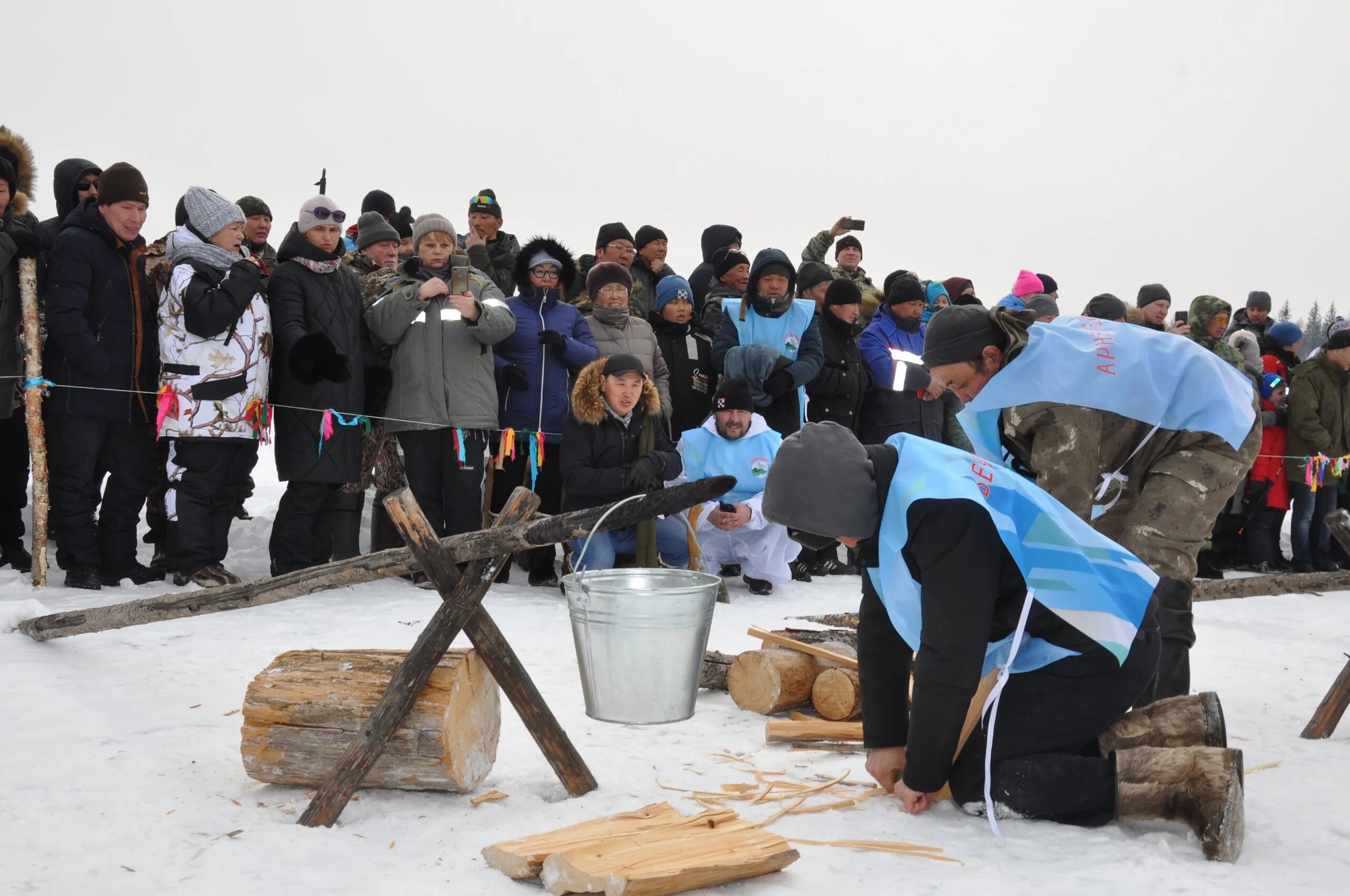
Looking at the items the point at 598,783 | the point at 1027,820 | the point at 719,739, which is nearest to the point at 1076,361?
the point at 1027,820

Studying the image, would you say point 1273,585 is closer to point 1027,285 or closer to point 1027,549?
point 1027,549

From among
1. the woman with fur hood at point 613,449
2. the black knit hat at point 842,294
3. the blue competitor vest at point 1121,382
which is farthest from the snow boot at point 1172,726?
the black knit hat at point 842,294

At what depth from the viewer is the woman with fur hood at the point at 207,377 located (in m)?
6.56

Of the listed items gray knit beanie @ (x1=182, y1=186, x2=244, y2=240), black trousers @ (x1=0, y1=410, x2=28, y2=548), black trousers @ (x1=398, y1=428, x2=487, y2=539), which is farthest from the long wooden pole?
black trousers @ (x1=398, y1=428, x2=487, y2=539)

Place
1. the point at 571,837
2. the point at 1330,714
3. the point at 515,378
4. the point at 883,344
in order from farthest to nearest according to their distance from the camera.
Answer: the point at 883,344 → the point at 515,378 → the point at 1330,714 → the point at 571,837

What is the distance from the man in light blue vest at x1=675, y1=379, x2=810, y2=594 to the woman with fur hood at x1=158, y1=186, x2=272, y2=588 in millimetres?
2909

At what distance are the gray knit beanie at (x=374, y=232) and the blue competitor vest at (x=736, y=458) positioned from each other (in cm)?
259

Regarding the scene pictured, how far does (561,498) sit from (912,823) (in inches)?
183

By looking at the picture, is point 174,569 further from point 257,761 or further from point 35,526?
point 257,761

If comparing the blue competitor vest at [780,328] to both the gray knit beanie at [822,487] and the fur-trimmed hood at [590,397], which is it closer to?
the fur-trimmed hood at [590,397]

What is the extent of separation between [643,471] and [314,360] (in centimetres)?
220

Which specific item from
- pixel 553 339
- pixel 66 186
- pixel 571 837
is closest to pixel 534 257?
pixel 553 339

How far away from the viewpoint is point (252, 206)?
8.28m

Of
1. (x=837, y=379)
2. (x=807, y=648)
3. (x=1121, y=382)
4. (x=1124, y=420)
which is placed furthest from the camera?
(x=837, y=379)
